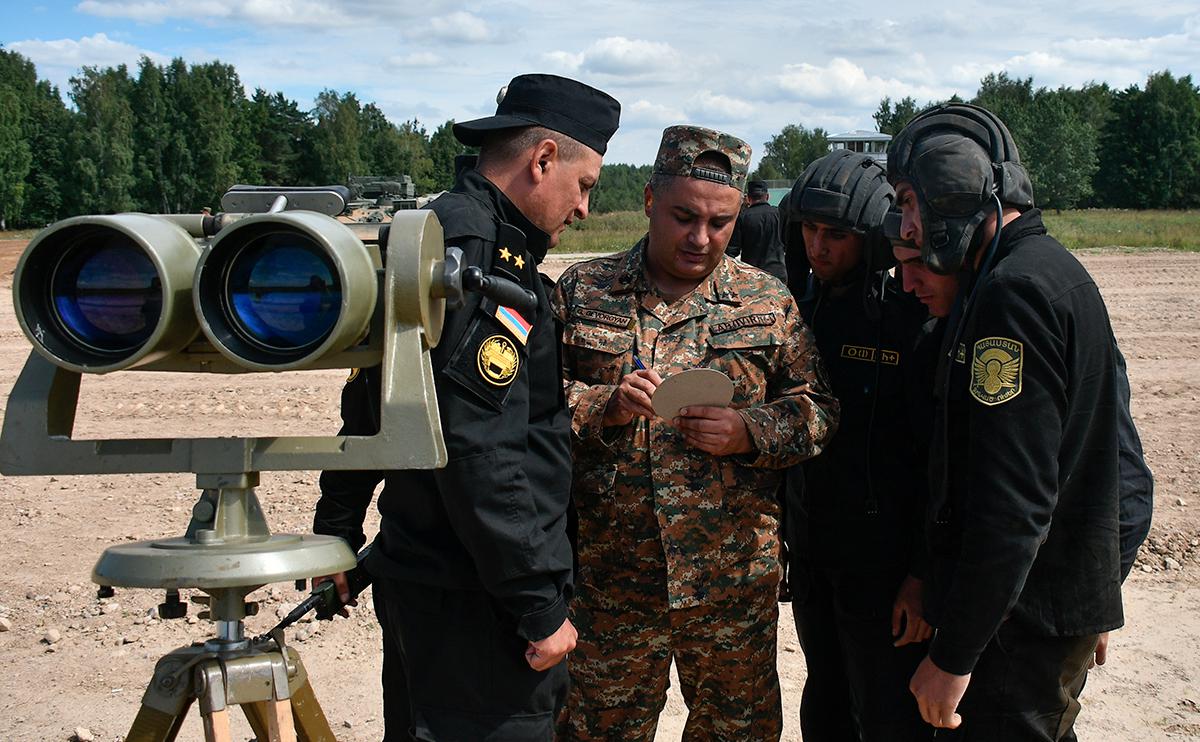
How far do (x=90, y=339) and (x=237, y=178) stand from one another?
6709 cm

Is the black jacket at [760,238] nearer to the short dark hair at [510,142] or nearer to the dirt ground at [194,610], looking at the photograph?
the dirt ground at [194,610]

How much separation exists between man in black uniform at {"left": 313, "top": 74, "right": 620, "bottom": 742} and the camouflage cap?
471mm

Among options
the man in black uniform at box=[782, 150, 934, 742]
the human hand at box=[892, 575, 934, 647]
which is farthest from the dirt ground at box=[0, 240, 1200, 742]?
the human hand at box=[892, 575, 934, 647]

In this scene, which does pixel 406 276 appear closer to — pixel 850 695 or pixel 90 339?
pixel 90 339

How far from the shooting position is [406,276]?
6.36 ft

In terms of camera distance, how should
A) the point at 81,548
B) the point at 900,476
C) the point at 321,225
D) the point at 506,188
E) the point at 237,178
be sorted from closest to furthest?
the point at 321,225 → the point at 506,188 → the point at 900,476 → the point at 81,548 → the point at 237,178

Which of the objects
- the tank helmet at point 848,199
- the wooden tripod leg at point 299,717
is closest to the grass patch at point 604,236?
the tank helmet at point 848,199

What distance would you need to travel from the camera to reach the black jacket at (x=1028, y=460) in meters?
2.43

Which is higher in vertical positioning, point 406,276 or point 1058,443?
point 406,276

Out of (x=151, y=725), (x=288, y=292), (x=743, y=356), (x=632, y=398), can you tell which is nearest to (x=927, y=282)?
(x=743, y=356)

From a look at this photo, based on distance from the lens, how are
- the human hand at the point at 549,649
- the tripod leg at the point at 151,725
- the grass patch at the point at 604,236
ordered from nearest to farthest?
the tripod leg at the point at 151,725 → the human hand at the point at 549,649 → the grass patch at the point at 604,236

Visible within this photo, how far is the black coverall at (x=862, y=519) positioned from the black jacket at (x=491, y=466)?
1012 mm

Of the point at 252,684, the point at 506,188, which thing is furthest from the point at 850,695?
the point at 252,684

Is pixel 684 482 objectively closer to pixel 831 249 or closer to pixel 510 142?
pixel 831 249
